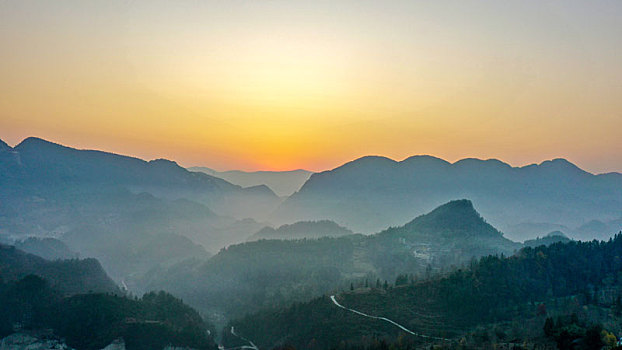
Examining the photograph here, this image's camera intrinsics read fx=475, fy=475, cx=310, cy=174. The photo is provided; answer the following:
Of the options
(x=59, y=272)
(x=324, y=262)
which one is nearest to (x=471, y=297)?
(x=324, y=262)

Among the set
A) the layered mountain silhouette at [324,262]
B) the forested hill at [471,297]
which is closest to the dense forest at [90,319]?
the forested hill at [471,297]

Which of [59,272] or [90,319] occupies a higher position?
[59,272]

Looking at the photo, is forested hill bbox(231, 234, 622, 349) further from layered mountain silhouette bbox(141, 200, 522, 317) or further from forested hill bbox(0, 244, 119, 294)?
forested hill bbox(0, 244, 119, 294)

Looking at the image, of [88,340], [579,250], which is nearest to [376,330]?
[579,250]

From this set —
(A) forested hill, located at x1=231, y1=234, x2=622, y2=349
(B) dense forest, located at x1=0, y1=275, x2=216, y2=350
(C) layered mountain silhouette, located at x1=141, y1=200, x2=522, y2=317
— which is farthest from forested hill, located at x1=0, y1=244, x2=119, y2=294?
(A) forested hill, located at x1=231, y1=234, x2=622, y2=349

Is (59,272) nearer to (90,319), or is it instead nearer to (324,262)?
(90,319)
